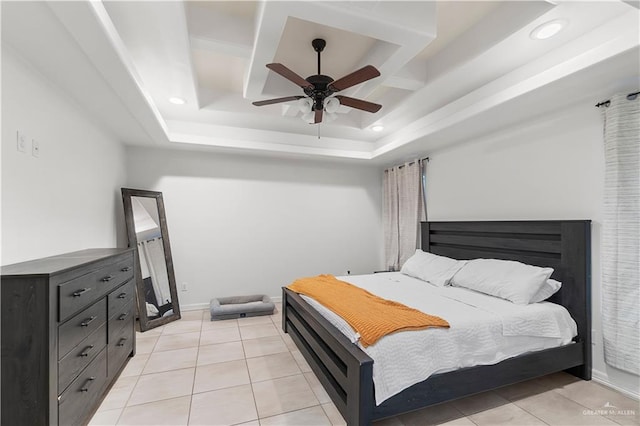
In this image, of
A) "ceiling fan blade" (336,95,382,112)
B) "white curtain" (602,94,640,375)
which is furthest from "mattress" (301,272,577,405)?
"ceiling fan blade" (336,95,382,112)

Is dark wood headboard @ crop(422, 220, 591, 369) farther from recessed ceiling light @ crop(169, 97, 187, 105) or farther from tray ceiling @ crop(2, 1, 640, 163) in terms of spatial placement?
recessed ceiling light @ crop(169, 97, 187, 105)

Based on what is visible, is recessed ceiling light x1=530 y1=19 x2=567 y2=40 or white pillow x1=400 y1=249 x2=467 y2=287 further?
white pillow x1=400 y1=249 x2=467 y2=287

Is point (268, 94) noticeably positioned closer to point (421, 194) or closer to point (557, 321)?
point (421, 194)

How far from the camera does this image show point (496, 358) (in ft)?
6.81

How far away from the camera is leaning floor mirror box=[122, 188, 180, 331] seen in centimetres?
362

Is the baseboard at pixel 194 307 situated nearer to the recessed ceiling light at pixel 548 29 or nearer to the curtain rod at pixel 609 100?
the recessed ceiling light at pixel 548 29

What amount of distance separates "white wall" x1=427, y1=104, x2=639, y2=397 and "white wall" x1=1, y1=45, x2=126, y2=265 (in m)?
4.07

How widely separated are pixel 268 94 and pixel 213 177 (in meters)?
1.94

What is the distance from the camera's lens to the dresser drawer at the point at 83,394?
1572 millimetres

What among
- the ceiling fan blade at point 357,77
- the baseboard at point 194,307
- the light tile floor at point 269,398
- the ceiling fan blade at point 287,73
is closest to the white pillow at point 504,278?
the light tile floor at point 269,398

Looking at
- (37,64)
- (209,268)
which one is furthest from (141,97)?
(209,268)

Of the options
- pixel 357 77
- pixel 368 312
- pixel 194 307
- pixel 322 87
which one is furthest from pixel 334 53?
pixel 194 307

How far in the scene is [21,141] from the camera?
1840mm

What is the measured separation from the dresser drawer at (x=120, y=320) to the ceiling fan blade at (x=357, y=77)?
2.47m
